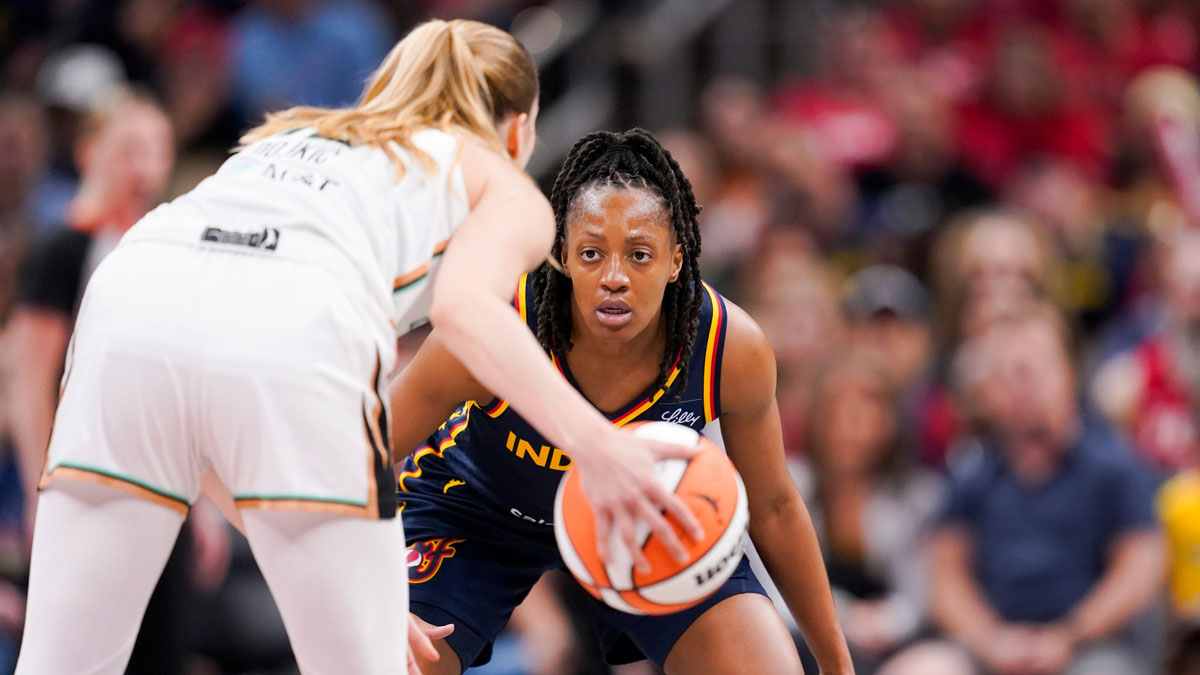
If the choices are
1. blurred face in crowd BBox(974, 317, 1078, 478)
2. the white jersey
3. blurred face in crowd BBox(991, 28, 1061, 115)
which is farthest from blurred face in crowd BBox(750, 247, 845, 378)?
the white jersey

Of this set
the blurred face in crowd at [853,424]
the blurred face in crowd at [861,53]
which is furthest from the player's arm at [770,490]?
the blurred face in crowd at [861,53]

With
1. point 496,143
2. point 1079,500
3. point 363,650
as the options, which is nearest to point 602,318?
point 496,143

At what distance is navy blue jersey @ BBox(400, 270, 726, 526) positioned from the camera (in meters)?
3.56

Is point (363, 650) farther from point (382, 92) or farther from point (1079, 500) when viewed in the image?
point (1079, 500)

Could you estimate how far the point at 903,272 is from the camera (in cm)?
799

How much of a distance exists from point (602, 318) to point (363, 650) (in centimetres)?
100

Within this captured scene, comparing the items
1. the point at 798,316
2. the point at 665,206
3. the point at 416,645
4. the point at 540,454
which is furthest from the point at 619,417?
the point at 798,316

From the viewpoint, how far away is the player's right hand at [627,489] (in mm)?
2625

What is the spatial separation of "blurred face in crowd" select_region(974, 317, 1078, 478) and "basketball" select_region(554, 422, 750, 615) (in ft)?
10.6

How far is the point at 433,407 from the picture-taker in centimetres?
348

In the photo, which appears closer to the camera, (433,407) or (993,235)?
(433,407)

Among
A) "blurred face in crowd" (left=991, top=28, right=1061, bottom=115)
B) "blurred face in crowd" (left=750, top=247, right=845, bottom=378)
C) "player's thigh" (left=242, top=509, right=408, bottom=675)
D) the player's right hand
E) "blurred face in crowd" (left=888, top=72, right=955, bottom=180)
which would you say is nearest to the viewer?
A: the player's right hand

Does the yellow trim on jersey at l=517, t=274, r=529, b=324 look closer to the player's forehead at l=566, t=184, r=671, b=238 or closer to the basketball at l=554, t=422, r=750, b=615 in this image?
the player's forehead at l=566, t=184, r=671, b=238

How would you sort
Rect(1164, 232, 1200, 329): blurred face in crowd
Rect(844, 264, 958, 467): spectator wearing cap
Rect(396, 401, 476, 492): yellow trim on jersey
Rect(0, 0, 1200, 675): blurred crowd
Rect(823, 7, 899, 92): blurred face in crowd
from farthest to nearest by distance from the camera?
Rect(823, 7, 899, 92): blurred face in crowd < Rect(844, 264, 958, 467): spectator wearing cap < Rect(1164, 232, 1200, 329): blurred face in crowd < Rect(0, 0, 1200, 675): blurred crowd < Rect(396, 401, 476, 492): yellow trim on jersey
